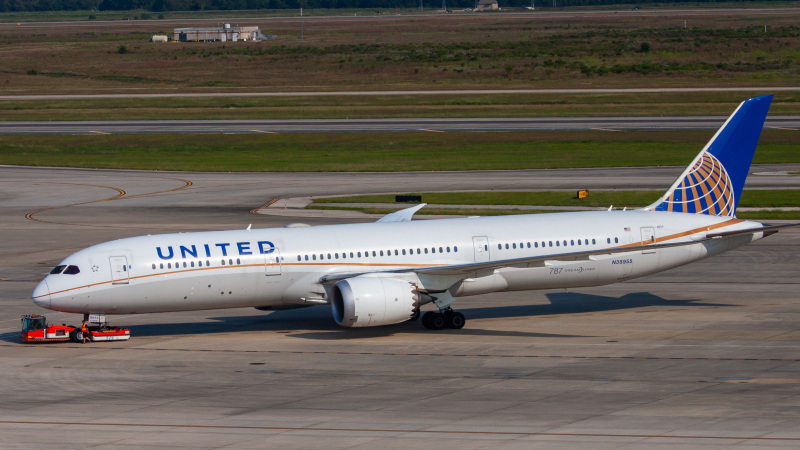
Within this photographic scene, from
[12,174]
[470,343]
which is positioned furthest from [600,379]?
[12,174]

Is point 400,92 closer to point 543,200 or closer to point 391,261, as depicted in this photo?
point 543,200

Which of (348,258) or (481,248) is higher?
(481,248)

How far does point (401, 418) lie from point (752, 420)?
8.83m

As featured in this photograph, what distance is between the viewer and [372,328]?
36.9m

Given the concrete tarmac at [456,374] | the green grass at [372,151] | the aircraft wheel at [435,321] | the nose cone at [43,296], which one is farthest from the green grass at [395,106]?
the nose cone at [43,296]

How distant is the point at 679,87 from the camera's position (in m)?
136

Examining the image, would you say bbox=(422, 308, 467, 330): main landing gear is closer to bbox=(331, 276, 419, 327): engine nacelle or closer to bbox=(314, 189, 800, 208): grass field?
bbox=(331, 276, 419, 327): engine nacelle

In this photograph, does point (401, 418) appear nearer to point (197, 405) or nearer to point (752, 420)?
point (197, 405)

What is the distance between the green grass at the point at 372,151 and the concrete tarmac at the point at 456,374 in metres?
36.4

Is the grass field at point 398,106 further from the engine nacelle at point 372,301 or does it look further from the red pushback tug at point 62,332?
the red pushback tug at point 62,332

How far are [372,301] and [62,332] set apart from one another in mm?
11259

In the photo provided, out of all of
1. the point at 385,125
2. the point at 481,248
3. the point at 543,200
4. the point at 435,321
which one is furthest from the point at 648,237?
the point at 385,125

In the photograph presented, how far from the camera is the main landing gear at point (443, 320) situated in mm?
36250

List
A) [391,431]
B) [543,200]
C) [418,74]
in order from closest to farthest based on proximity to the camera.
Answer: [391,431] → [543,200] → [418,74]
